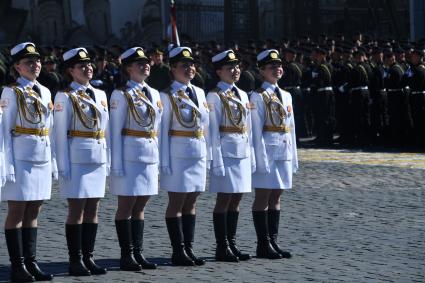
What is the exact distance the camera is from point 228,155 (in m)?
10.7

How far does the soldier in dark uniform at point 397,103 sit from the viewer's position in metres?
23.0

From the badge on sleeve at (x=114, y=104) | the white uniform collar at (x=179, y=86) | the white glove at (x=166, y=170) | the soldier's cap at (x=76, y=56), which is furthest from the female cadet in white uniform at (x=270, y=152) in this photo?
the soldier's cap at (x=76, y=56)

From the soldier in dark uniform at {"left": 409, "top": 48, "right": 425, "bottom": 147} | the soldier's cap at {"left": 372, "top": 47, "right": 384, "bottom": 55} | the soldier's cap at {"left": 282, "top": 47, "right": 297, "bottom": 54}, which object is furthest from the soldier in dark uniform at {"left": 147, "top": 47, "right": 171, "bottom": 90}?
the soldier in dark uniform at {"left": 409, "top": 48, "right": 425, "bottom": 147}

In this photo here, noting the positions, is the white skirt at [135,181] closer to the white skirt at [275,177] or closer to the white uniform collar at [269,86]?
the white skirt at [275,177]

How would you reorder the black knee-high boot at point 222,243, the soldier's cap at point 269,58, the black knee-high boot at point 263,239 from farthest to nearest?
the soldier's cap at point 269,58 → the black knee-high boot at point 263,239 → the black knee-high boot at point 222,243

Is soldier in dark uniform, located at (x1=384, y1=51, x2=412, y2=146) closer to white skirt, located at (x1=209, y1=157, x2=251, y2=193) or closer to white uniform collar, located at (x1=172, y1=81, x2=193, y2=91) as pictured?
white skirt, located at (x1=209, y1=157, x2=251, y2=193)

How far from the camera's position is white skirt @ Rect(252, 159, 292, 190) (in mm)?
10969

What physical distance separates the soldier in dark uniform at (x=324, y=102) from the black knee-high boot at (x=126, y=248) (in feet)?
45.0

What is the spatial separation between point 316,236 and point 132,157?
2.70m

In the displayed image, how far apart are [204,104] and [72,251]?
169 cm

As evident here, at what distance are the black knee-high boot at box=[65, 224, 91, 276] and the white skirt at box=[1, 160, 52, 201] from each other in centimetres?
33

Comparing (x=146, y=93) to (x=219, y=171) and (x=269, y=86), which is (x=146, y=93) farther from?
(x=269, y=86)

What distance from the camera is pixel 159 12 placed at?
37.7 meters

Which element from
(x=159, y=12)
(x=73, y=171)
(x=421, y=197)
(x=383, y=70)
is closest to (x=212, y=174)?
(x=73, y=171)
